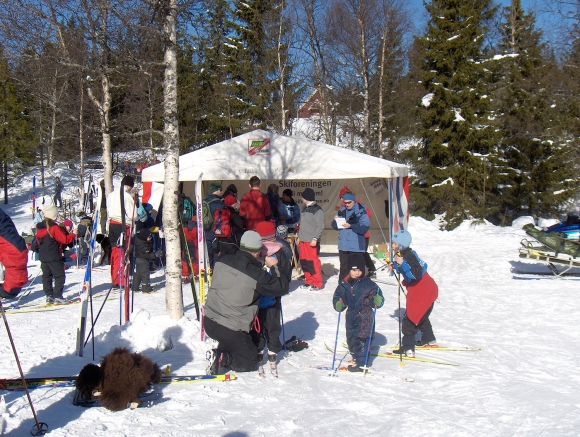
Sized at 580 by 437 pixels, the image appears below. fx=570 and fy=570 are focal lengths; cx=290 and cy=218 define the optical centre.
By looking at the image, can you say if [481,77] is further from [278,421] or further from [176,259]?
[278,421]

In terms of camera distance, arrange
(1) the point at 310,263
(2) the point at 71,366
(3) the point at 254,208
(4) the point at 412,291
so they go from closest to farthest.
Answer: (2) the point at 71,366 < (4) the point at 412,291 < (3) the point at 254,208 < (1) the point at 310,263

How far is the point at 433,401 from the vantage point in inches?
186

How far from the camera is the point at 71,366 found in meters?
5.41

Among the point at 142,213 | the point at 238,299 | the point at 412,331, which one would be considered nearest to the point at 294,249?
the point at 142,213

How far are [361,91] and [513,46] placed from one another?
6352mm

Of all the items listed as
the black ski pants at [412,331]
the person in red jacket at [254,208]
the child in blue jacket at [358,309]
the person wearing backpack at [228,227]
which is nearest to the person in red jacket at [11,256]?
the child in blue jacket at [358,309]

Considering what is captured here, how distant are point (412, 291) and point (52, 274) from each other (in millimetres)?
5798

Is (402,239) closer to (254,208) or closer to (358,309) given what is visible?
(358,309)

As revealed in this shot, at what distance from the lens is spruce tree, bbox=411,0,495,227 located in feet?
67.8

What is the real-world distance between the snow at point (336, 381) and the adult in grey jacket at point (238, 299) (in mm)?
220

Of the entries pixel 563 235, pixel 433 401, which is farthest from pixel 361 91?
pixel 433 401

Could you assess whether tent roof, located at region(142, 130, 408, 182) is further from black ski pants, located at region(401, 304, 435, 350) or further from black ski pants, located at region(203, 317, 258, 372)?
black ski pants, located at region(203, 317, 258, 372)

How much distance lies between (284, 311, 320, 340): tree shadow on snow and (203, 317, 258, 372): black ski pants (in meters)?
1.70

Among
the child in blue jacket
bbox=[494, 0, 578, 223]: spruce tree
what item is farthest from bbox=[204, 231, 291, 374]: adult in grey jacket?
bbox=[494, 0, 578, 223]: spruce tree
